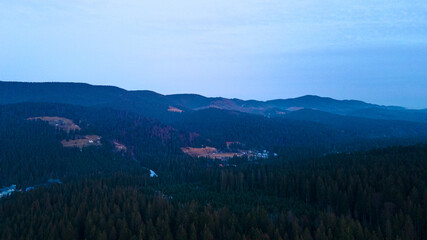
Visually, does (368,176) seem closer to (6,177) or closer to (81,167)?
(81,167)

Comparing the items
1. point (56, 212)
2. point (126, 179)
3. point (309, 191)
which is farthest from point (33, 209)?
point (309, 191)

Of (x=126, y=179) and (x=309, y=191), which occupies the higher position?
(x=309, y=191)

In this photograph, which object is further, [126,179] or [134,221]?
[126,179]

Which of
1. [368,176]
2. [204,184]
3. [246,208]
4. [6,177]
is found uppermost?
[368,176]

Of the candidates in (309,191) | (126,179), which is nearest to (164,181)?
(126,179)

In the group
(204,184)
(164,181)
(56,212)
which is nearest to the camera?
(56,212)

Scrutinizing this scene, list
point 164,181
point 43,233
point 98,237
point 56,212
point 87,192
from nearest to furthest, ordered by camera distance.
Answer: point 98,237 → point 43,233 → point 56,212 → point 87,192 → point 164,181

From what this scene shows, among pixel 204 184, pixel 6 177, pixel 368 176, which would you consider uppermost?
pixel 368 176

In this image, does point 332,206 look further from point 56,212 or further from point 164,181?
point 164,181

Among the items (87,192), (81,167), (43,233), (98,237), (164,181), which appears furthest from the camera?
(81,167)
